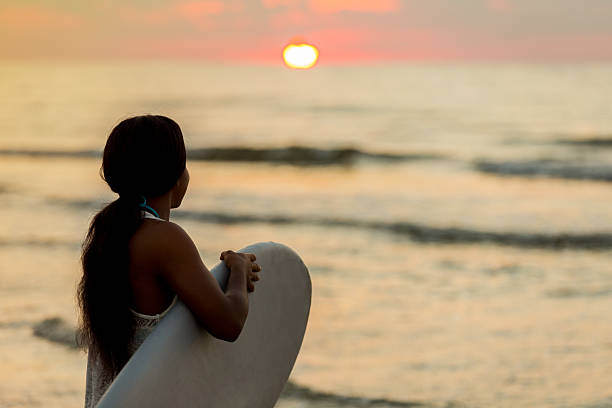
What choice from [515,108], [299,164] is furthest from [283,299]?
[515,108]

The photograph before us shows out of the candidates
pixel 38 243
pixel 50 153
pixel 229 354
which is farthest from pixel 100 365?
pixel 50 153

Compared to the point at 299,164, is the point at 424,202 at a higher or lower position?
lower

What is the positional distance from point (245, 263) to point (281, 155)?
17053mm

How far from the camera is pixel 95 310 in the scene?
2264 mm

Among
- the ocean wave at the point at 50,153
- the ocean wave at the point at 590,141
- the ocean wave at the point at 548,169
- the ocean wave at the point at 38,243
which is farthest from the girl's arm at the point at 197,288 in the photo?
the ocean wave at the point at 590,141

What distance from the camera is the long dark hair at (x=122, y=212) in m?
2.15

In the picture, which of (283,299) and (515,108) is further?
(515,108)

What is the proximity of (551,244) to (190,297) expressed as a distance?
7506mm

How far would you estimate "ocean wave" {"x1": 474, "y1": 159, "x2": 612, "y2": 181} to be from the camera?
1552 cm

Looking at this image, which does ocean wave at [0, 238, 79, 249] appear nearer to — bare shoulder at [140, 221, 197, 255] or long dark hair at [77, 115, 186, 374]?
long dark hair at [77, 115, 186, 374]

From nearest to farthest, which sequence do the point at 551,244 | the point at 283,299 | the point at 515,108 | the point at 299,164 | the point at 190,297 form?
the point at 190,297 → the point at 283,299 → the point at 551,244 → the point at 299,164 → the point at 515,108

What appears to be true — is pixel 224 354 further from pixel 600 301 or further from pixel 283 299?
pixel 600 301

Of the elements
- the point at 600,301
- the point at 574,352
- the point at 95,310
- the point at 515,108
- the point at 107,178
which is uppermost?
the point at 515,108

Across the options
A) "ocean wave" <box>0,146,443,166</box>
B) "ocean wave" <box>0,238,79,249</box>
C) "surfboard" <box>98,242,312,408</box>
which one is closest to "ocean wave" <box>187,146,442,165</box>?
"ocean wave" <box>0,146,443,166</box>
